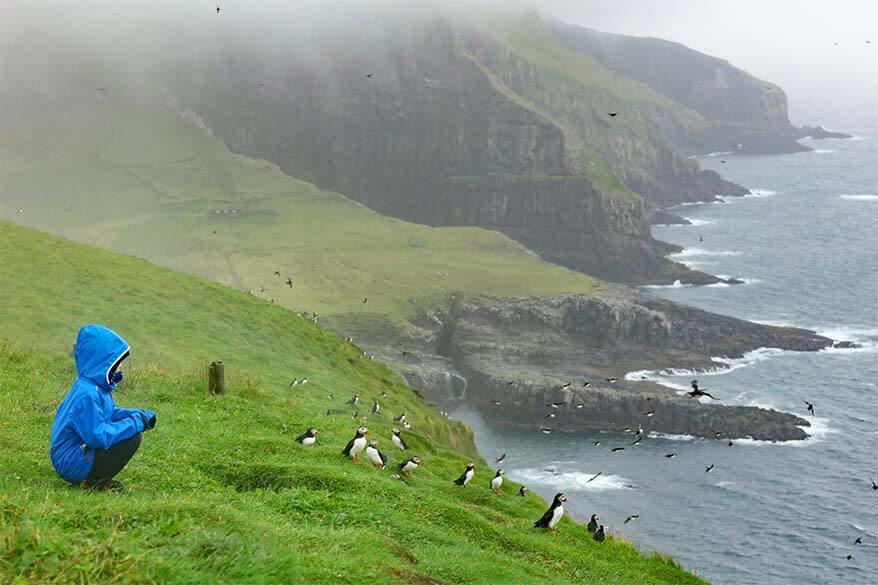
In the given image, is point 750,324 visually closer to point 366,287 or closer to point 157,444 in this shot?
point 366,287

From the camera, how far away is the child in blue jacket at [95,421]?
16.5 metres

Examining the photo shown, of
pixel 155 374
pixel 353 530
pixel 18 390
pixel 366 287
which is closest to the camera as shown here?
pixel 353 530

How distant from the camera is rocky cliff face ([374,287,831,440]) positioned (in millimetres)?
107375

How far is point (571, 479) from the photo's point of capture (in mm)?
93250

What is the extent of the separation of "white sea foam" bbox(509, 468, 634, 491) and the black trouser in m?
75.2

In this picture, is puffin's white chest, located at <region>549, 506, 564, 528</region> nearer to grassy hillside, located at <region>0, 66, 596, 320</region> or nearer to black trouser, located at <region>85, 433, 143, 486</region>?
black trouser, located at <region>85, 433, 143, 486</region>

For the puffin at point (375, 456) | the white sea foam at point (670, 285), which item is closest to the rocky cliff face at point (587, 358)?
the white sea foam at point (670, 285)

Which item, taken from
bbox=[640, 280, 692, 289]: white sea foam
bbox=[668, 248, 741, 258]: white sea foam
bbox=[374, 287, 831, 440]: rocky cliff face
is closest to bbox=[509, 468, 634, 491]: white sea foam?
bbox=[374, 287, 831, 440]: rocky cliff face

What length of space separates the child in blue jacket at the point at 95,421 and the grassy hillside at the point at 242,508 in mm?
526

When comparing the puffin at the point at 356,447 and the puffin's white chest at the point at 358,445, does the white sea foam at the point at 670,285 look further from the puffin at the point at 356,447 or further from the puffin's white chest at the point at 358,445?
the puffin's white chest at the point at 358,445

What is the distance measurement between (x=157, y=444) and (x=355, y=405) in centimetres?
2492

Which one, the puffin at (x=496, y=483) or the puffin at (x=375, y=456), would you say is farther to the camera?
the puffin at (x=496, y=483)

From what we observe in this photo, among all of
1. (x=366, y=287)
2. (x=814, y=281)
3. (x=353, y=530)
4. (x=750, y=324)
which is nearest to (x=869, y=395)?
(x=750, y=324)

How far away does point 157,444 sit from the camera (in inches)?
875
